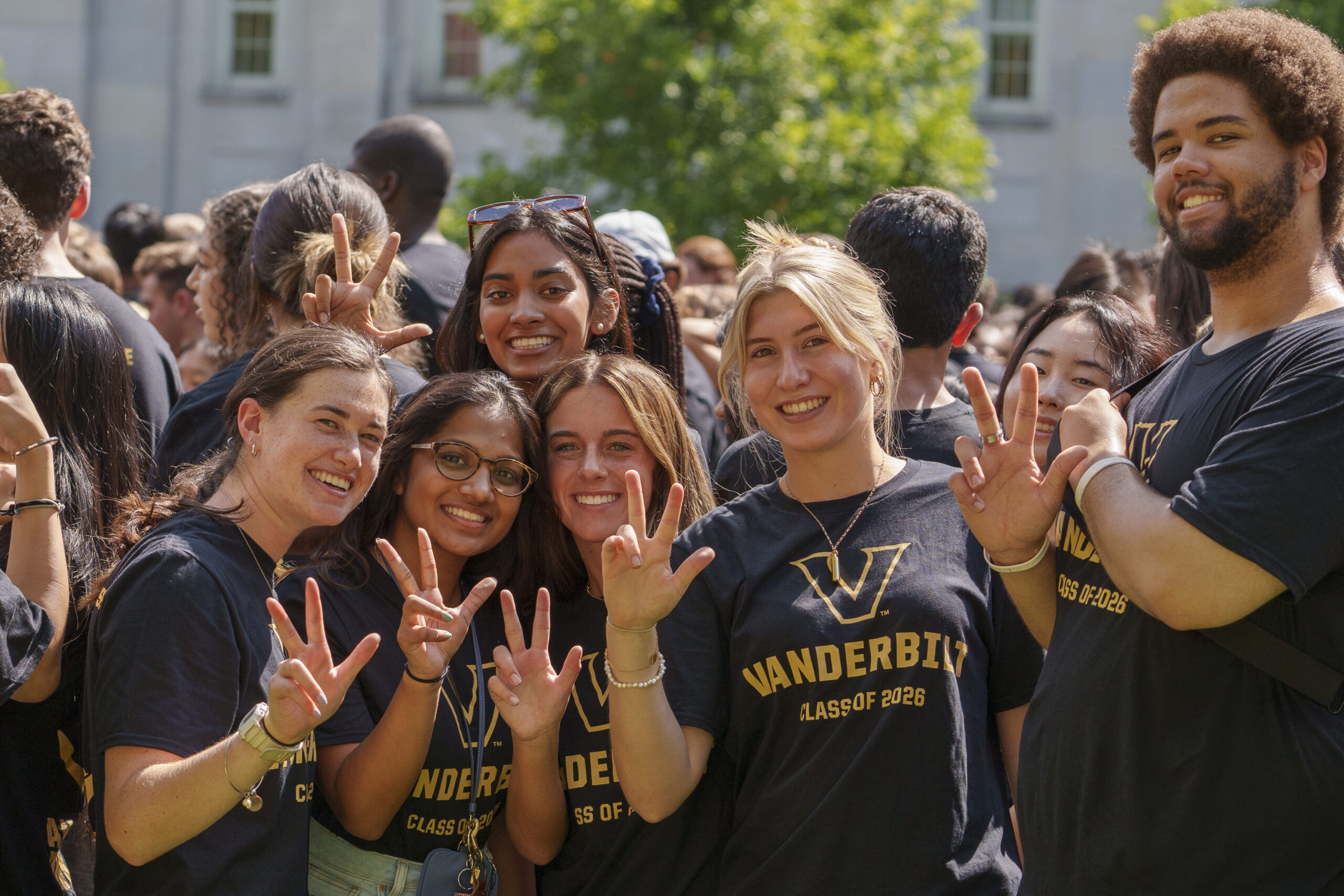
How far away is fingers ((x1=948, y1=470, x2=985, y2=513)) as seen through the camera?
249 cm

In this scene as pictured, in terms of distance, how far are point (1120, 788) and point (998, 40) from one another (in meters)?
16.8

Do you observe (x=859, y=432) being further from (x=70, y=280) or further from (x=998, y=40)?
(x=998, y=40)

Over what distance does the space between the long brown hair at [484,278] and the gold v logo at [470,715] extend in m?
1.08

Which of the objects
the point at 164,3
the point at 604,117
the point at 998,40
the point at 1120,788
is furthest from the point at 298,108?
the point at 1120,788

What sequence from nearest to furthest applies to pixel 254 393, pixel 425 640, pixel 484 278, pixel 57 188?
pixel 425 640 → pixel 254 393 → pixel 484 278 → pixel 57 188

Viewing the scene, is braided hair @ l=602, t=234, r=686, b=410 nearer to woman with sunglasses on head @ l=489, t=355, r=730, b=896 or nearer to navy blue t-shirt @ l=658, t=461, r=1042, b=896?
woman with sunglasses on head @ l=489, t=355, r=730, b=896

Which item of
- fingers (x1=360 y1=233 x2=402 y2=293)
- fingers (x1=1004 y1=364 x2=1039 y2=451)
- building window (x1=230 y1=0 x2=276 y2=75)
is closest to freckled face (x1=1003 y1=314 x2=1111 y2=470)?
fingers (x1=1004 y1=364 x2=1039 y2=451)

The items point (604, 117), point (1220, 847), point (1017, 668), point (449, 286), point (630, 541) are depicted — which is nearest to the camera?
point (1220, 847)

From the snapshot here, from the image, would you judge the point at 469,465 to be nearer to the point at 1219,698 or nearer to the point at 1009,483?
the point at 1009,483

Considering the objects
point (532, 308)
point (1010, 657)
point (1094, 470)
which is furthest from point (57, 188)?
point (1094, 470)

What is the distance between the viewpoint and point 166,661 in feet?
8.02

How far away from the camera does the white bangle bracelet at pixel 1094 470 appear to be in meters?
2.32

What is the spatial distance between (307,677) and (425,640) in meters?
0.35

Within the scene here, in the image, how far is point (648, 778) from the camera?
2578mm
